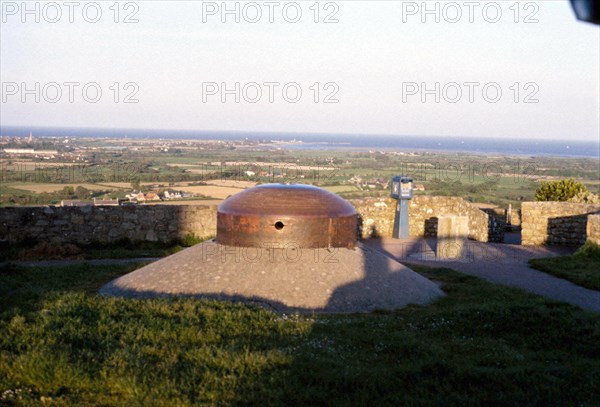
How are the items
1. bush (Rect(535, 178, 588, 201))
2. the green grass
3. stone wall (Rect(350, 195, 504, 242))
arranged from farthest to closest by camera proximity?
1. bush (Rect(535, 178, 588, 201))
2. stone wall (Rect(350, 195, 504, 242))
3. the green grass

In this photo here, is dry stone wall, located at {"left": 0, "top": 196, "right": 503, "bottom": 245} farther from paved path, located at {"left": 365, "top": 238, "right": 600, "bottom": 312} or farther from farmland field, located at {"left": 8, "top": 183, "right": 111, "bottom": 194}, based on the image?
farmland field, located at {"left": 8, "top": 183, "right": 111, "bottom": 194}

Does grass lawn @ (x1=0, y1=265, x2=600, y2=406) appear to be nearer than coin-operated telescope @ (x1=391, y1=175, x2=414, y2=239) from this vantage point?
Yes

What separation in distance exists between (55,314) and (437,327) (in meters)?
3.91

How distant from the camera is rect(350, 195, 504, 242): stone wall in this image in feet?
59.0

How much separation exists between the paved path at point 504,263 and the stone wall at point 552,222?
69 cm

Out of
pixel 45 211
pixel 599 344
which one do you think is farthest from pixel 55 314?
pixel 45 211

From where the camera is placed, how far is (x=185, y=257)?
10.5 meters

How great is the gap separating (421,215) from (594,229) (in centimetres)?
465

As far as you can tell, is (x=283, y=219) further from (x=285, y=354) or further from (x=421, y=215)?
(x=421, y=215)

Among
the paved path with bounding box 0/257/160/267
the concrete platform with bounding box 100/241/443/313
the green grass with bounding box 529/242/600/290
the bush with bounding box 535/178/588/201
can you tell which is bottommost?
the paved path with bounding box 0/257/160/267

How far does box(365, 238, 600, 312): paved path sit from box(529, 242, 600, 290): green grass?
6.1 inches

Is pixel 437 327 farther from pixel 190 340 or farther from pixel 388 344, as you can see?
pixel 190 340

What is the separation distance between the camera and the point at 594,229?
49.5 ft

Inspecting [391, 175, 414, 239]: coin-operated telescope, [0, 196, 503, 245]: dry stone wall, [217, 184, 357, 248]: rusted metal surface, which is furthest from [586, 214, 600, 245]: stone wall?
[0, 196, 503, 245]: dry stone wall
